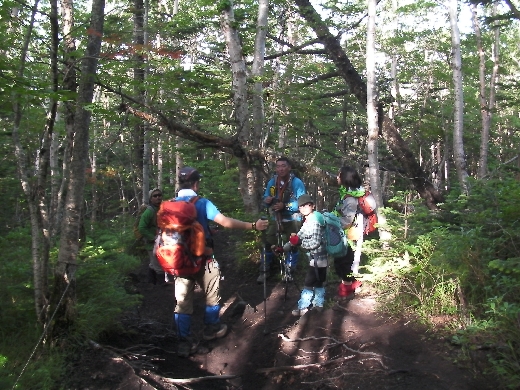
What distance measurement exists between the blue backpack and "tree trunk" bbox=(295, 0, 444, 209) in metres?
6.10

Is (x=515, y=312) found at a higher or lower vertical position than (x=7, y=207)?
lower

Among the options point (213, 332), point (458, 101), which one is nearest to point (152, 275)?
point (213, 332)

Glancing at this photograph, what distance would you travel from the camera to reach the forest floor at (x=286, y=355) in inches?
166

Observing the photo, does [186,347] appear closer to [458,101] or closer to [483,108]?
[458,101]

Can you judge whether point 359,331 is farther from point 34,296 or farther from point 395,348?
point 34,296

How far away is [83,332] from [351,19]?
13248mm

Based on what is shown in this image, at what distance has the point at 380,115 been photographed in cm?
1166

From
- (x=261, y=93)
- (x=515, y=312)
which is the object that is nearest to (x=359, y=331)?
(x=515, y=312)

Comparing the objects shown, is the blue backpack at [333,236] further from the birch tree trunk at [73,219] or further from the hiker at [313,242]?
the birch tree trunk at [73,219]

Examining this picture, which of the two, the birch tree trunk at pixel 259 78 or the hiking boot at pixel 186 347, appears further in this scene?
the birch tree trunk at pixel 259 78

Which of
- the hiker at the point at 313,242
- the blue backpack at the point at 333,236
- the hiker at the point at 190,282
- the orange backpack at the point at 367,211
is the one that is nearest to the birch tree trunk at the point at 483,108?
the orange backpack at the point at 367,211

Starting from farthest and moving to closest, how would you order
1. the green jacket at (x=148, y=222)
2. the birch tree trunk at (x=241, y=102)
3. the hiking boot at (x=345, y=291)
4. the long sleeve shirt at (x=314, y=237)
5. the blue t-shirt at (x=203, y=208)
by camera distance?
the birch tree trunk at (x=241, y=102) → the green jacket at (x=148, y=222) → the hiking boot at (x=345, y=291) → the long sleeve shirt at (x=314, y=237) → the blue t-shirt at (x=203, y=208)

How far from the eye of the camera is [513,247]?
195 inches

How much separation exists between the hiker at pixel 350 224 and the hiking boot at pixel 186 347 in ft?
7.80
